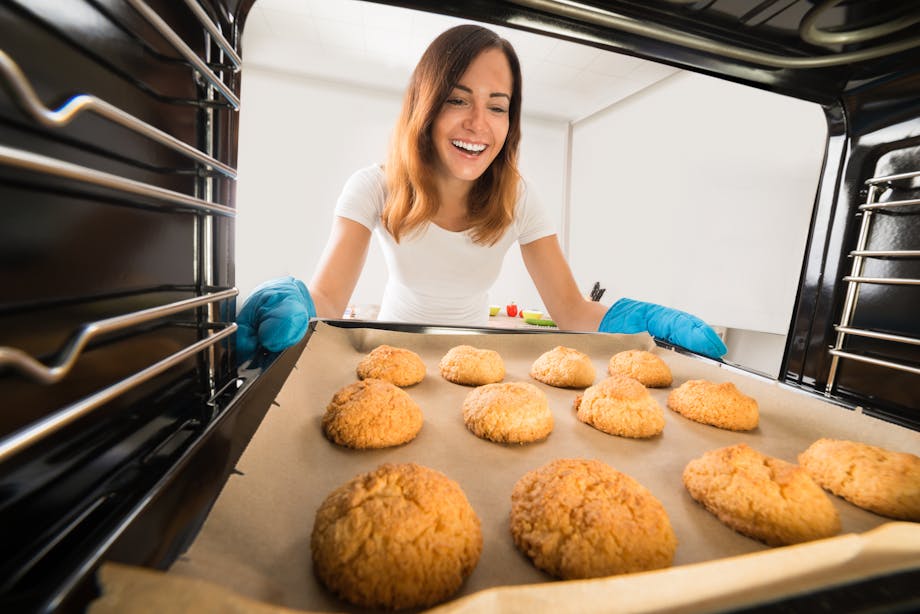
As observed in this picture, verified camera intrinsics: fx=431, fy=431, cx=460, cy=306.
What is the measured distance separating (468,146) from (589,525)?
1.80m

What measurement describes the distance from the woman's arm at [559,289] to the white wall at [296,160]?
297 cm

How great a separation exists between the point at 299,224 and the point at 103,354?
4709mm

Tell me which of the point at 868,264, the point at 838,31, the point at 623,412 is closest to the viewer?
the point at 838,31

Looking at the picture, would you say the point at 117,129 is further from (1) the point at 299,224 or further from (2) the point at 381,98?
(2) the point at 381,98

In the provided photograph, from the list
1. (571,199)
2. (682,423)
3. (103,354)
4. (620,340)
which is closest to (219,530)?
(103,354)

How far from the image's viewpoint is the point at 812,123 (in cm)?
284

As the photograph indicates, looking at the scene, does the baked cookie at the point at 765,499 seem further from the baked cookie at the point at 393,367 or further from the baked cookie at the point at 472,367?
the baked cookie at the point at 393,367

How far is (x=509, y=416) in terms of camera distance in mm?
1145

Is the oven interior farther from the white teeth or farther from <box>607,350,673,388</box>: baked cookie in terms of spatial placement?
the white teeth

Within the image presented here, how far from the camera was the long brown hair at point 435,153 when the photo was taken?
1.95 metres

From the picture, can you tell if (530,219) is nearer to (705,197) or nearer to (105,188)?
(705,197)

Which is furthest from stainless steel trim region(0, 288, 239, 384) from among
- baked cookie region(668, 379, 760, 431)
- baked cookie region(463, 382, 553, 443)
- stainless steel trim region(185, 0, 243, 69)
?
baked cookie region(668, 379, 760, 431)

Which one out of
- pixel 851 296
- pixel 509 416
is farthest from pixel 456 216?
pixel 851 296

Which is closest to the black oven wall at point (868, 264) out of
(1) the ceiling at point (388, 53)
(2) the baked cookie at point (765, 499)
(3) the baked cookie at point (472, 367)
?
(2) the baked cookie at point (765, 499)
